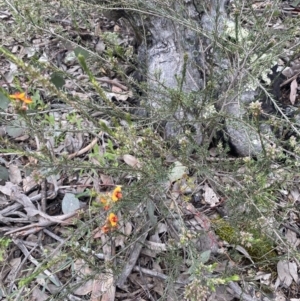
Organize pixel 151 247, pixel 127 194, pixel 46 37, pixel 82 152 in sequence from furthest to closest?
pixel 46 37 → pixel 82 152 → pixel 151 247 → pixel 127 194

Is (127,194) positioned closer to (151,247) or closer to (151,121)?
(151,247)

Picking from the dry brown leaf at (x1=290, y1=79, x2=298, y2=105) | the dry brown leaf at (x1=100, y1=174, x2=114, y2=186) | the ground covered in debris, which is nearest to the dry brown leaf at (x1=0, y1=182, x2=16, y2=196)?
the ground covered in debris

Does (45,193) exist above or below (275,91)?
below

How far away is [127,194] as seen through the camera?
5.39 feet

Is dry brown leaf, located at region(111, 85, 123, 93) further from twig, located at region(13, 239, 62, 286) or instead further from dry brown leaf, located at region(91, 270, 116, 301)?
dry brown leaf, located at region(91, 270, 116, 301)

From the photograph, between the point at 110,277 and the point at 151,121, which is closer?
the point at 110,277

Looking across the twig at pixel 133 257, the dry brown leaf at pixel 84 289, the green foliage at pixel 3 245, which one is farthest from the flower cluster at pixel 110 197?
the green foliage at pixel 3 245

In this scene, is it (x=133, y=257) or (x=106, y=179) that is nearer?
(x=133, y=257)

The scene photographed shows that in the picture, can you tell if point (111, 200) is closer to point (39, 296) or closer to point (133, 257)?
point (133, 257)

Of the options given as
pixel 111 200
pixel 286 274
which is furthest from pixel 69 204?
pixel 286 274

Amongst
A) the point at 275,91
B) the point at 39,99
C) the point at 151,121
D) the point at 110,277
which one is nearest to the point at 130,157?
the point at 151,121

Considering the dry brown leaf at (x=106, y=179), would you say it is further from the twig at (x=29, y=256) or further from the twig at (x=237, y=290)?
the twig at (x=237, y=290)

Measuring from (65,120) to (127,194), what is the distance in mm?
850

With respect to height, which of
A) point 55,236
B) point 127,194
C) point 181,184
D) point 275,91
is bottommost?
point 55,236
